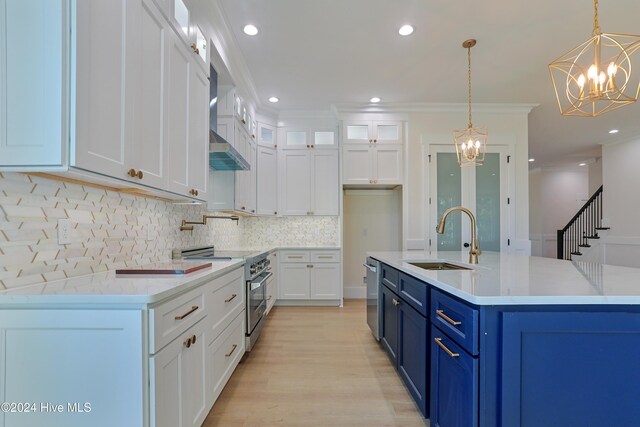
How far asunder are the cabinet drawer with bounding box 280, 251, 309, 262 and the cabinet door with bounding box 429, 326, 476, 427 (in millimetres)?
2875

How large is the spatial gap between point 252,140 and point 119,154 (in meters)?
2.97

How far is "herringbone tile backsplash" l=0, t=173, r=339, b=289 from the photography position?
1.16m

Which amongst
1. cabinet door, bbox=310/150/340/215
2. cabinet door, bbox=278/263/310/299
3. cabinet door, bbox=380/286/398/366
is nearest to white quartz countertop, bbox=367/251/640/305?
cabinet door, bbox=380/286/398/366

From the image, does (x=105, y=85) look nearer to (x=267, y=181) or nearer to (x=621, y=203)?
(x=267, y=181)

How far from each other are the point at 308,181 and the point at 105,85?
3455mm

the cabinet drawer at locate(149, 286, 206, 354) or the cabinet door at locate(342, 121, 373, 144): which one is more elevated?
the cabinet door at locate(342, 121, 373, 144)

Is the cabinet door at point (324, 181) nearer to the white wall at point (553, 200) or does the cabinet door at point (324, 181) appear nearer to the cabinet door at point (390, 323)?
the cabinet door at point (390, 323)

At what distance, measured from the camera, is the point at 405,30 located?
268 centimetres

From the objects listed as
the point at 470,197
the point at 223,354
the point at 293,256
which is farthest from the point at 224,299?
the point at 470,197

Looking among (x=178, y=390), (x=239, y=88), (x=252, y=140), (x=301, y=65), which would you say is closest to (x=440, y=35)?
(x=301, y=65)

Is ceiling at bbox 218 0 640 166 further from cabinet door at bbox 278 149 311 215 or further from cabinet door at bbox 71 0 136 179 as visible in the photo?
cabinet door at bbox 71 0 136 179

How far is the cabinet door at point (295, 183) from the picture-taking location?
14.9 ft

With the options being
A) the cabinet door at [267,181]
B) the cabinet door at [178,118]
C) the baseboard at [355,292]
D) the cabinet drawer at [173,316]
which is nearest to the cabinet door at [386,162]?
the cabinet door at [267,181]

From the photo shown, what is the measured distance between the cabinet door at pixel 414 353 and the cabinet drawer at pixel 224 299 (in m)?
1.25
